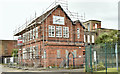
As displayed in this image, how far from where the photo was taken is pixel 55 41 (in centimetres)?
2942

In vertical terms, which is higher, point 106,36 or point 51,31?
point 51,31

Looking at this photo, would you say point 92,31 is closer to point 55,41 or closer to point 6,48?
point 55,41

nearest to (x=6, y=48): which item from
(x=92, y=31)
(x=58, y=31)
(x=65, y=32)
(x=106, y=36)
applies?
(x=92, y=31)

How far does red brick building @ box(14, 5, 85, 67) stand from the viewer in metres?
28.3

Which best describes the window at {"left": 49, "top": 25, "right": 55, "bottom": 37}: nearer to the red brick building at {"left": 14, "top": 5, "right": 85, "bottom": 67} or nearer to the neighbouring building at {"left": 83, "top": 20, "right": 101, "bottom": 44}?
the red brick building at {"left": 14, "top": 5, "right": 85, "bottom": 67}

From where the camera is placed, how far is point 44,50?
91.2ft

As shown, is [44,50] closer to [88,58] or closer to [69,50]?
[69,50]

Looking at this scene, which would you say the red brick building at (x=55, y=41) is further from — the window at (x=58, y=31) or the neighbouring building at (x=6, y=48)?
the neighbouring building at (x=6, y=48)

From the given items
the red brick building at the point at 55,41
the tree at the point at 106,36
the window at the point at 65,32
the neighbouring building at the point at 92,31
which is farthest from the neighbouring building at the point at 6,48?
the window at the point at 65,32

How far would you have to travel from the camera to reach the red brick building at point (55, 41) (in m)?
28.3

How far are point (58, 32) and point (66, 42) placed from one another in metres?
2.15

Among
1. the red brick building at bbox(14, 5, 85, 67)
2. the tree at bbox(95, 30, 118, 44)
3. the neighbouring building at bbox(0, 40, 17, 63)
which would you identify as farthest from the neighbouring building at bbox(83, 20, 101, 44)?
the neighbouring building at bbox(0, 40, 17, 63)

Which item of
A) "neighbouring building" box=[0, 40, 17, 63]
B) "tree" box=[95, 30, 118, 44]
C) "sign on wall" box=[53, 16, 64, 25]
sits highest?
"sign on wall" box=[53, 16, 64, 25]

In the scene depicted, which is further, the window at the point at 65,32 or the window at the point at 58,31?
the window at the point at 65,32
